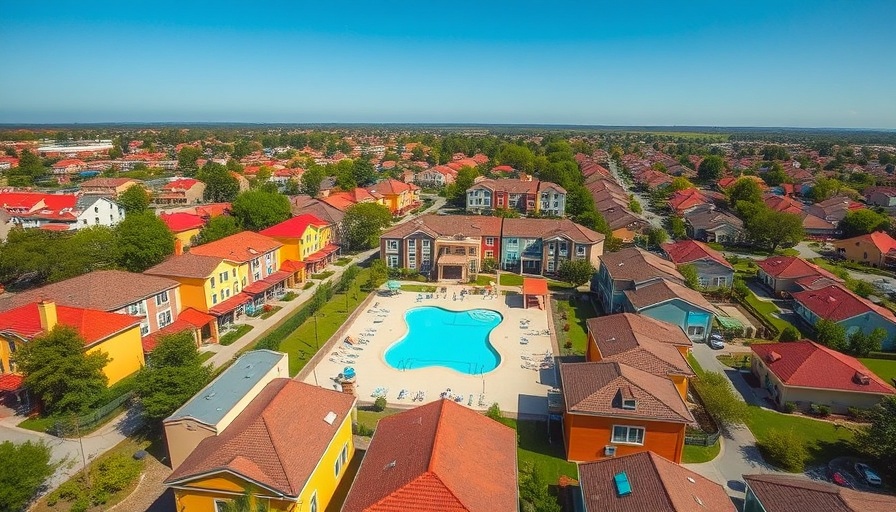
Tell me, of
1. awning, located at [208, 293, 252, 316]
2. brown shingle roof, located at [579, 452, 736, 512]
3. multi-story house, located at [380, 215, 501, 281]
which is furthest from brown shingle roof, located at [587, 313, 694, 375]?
awning, located at [208, 293, 252, 316]

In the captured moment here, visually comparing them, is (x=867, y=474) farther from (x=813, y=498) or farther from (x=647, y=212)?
(x=647, y=212)

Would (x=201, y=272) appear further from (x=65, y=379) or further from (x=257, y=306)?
(x=65, y=379)

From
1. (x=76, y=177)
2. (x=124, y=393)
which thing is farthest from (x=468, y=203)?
(x=76, y=177)

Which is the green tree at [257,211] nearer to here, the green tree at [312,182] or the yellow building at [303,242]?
the yellow building at [303,242]

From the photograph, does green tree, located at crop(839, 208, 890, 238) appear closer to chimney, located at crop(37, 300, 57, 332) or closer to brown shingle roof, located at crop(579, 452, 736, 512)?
brown shingle roof, located at crop(579, 452, 736, 512)

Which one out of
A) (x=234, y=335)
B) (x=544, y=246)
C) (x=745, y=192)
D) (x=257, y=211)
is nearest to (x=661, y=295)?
(x=544, y=246)

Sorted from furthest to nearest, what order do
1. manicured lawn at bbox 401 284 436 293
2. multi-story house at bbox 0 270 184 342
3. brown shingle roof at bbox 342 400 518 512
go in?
manicured lawn at bbox 401 284 436 293
multi-story house at bbox 0 270 184 342
brown shingle roof at bbox 342 400 518 512
